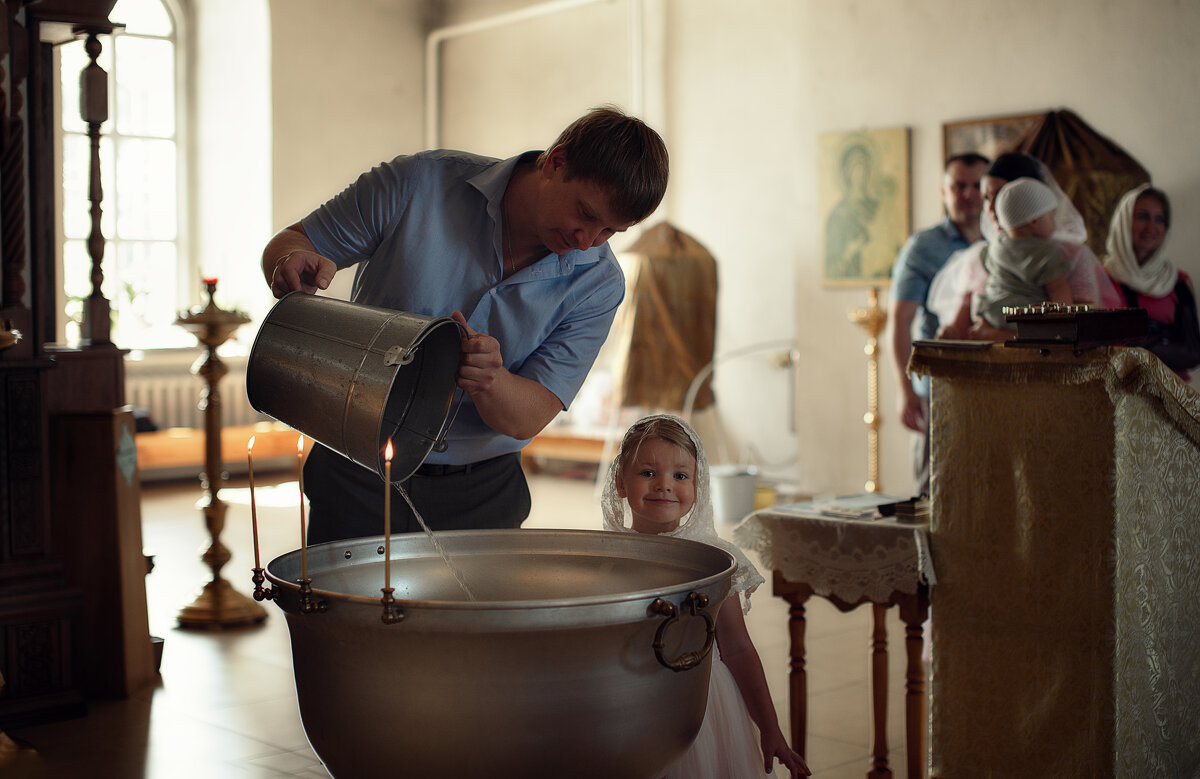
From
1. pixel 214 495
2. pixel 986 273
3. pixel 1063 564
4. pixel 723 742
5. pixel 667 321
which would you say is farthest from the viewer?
pixel 667 321

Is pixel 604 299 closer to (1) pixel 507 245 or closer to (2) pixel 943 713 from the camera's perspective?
(1) pixel 507 245

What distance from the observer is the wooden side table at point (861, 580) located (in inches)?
107

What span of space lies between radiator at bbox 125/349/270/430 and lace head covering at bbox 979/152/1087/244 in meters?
6.59

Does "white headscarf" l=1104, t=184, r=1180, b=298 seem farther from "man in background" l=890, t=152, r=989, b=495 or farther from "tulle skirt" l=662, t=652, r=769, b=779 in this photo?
"tulle skirt" l=662, t=652, r=769, b=779

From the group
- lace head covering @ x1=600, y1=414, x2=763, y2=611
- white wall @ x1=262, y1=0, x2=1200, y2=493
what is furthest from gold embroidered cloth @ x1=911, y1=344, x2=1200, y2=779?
white wall @ x1=262, y1=0, x2=1200, y2=493

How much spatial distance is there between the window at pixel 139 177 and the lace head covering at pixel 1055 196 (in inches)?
294

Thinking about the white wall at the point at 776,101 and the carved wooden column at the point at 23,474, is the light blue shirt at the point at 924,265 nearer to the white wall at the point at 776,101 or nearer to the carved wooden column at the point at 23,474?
the white wall at the point at 776,101

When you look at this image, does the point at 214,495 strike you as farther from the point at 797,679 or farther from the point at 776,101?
the point at 776,101

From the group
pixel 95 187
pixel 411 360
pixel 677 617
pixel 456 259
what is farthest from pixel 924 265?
pixel 677 617

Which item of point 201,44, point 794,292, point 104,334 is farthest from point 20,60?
point 201,44

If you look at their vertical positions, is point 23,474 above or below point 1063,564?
above

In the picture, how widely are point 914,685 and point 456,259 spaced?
1.53 meters

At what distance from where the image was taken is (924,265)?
15.0ft

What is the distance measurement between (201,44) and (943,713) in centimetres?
942
